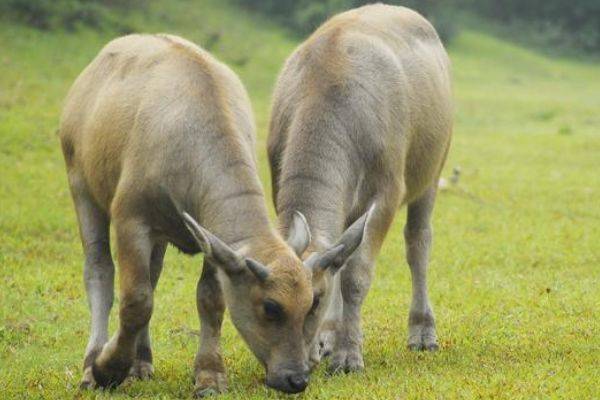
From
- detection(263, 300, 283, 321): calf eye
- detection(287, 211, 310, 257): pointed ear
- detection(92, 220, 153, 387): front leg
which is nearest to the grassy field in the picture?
detection(92, 220, 153, 387): front leg

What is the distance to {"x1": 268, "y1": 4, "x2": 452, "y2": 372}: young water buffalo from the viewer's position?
7.89 meters

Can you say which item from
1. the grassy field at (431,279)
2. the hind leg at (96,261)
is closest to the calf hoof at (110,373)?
the grassy field at (431,279)

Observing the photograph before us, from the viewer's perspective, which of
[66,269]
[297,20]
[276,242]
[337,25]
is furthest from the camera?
[297,20]

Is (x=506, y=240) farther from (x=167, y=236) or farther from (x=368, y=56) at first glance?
(x=167, y=236)

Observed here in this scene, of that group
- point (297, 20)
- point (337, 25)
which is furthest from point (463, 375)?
point (297, 20)

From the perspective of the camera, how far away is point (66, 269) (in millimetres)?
12312

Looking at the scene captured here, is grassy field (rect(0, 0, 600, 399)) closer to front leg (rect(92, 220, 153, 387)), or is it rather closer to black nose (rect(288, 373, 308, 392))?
front leg (rect(92, 220, 153, 387))

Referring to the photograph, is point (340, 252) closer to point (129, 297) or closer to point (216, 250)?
point (216, 250)

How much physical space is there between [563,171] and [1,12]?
611 inches

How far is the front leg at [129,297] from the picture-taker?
7562 millimetres

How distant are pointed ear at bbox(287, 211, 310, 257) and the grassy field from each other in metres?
0.97

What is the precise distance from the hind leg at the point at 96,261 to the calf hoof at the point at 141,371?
0.93 ft

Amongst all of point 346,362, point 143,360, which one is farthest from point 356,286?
point 143,360

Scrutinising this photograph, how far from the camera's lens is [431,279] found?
491 inches
